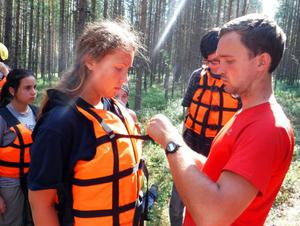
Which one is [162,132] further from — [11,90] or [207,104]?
[11,90]

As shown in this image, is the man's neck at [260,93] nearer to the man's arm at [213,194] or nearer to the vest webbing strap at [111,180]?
the man's arm at [213,194]

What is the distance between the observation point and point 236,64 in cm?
171

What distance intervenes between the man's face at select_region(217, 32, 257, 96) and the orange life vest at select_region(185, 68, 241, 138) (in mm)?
1813

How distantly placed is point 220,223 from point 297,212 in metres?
4.74

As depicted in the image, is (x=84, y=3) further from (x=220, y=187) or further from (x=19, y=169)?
(x=220, y=187)

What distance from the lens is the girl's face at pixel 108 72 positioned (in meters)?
1.95

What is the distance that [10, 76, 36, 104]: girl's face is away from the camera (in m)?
3.39

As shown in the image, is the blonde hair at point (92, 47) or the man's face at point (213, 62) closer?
the blonde hair at point (92, 47)

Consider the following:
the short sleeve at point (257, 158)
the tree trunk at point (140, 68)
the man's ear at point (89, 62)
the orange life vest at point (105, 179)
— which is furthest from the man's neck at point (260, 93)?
the tree trunk at point (140, 68)

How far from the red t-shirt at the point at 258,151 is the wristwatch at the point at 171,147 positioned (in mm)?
251

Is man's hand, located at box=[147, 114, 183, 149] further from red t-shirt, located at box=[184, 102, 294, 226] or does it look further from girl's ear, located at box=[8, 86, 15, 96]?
girl's ear, located at box=[8, 86, 15, 96]

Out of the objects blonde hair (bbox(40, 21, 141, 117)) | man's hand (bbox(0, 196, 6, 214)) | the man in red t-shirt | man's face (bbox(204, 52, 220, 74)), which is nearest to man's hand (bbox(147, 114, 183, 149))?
the man in red t-shirt

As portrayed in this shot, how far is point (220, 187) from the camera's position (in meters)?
1.46

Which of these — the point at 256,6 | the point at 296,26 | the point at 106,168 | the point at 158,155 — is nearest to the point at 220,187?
the point at 106,168
